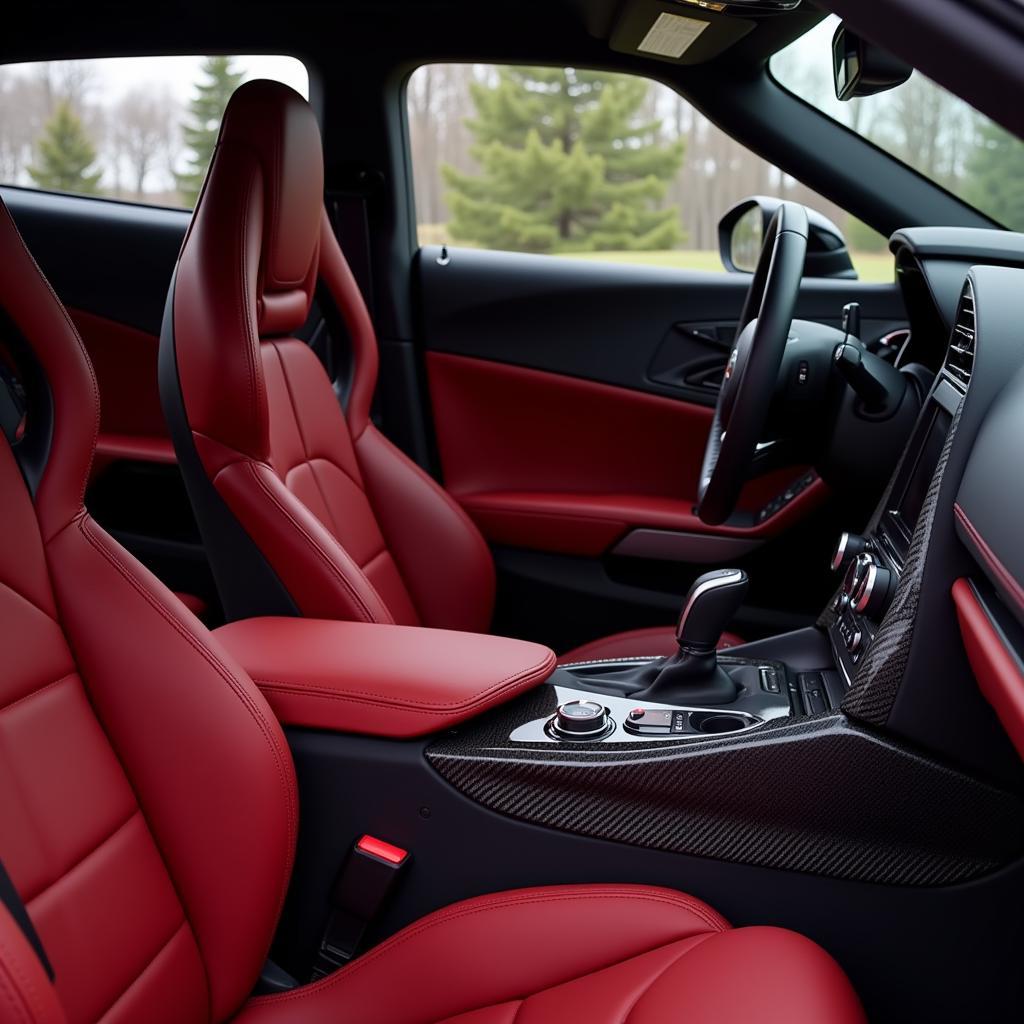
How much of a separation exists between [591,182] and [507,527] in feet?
3.47

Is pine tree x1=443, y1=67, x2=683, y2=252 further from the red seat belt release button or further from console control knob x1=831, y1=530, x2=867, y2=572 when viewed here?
the red seat belt release button

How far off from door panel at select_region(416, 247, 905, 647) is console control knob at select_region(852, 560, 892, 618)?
94cm

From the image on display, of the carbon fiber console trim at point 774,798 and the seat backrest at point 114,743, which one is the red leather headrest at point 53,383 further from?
the carbon fiber console trim at point 774,798

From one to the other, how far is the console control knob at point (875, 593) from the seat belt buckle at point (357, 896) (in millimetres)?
606

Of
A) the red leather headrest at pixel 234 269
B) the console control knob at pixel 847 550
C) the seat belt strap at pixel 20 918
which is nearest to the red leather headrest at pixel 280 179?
the red leather headrest at pixel 234 269

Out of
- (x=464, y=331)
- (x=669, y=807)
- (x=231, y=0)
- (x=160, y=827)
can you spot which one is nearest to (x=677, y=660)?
(x=669, y=807)

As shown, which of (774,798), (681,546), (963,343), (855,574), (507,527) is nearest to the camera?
(774,798)

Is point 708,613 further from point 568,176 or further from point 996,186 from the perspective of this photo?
point 568,176

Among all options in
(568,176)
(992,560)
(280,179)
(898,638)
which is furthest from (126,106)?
(992,560)

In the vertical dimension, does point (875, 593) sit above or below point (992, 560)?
below

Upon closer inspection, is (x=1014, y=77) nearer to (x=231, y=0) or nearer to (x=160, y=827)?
(x=160, y=827)

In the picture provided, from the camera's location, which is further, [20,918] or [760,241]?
[760,241]

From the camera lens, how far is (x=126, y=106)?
2.38 metres

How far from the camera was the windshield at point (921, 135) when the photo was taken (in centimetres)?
170
